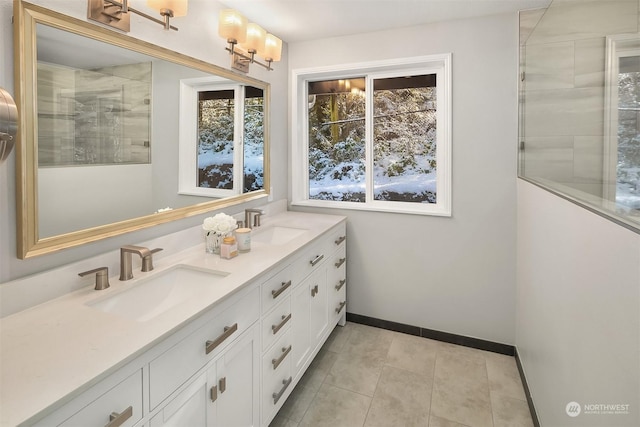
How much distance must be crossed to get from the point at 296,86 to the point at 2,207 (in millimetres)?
2250

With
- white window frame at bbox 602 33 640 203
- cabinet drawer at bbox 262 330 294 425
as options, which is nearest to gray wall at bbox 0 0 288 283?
cabinet drawer at bbox 262 330 294 425

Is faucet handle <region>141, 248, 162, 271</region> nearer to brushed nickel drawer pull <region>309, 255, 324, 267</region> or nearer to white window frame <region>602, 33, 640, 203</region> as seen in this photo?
brushed nickel drawer pull <region>309, 255, 324, 267</region>

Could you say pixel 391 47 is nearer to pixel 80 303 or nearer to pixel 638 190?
pixel 638 190

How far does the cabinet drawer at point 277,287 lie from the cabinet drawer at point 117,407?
26.3 inches

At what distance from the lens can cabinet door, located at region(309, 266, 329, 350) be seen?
6.94ft

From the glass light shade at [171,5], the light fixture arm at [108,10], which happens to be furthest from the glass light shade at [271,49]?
the light fixture arm at [108,10]

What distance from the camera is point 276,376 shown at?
1.68 metres

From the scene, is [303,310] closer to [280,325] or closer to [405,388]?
[280,325]

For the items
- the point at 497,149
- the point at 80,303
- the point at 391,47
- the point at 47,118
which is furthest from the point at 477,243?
the point at 47,118

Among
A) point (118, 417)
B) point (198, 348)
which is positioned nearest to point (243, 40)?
point (198, 348)

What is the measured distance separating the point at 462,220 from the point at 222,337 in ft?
6.34

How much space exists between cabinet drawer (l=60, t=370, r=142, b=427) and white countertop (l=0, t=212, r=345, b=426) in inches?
2.7

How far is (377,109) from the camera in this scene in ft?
9.13

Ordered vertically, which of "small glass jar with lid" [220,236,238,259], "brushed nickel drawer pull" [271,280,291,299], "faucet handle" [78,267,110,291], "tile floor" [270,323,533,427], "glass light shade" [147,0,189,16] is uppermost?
"glass light shade" [147,0,189,16]
